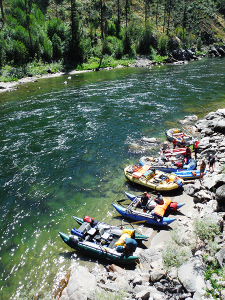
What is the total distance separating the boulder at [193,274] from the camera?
668 cm

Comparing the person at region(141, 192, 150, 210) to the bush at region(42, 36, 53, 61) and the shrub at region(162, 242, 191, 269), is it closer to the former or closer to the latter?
the shrub at region(162, 242, 191, 269)

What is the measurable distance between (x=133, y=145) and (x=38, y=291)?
14.5 m

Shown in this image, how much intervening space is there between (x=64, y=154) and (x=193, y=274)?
1509cm

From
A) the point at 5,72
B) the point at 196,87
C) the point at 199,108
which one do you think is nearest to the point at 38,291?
the point at 199,108

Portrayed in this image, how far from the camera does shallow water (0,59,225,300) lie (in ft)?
35.9

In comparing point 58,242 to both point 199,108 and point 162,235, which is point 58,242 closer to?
point 162,235

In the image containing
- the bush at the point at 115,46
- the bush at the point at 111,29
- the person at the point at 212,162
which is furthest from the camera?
the bush at the point at 111,29

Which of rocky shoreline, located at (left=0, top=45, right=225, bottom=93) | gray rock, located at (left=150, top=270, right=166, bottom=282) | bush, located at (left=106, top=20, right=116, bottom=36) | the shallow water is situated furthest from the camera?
bush, located at (left=106, top=20, right=116, bottom=36)

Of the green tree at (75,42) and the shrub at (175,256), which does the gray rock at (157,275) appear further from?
the green tree at (75,42)

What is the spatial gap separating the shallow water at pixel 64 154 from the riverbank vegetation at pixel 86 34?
20.8 meters

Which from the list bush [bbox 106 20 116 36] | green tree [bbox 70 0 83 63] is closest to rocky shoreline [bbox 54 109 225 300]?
green tree [bbox 70 0 83 63]

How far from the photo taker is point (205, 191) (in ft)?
42.8

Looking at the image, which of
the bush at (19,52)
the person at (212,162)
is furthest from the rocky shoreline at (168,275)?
the bush at (19,52)

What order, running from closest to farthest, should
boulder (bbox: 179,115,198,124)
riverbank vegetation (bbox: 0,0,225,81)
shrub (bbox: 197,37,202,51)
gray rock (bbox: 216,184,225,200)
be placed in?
gray rock (bbox: 216,184,225,200) → boulder (bbox: 179,115,198,124) → riverbank vegetation (bbox: 0,0,225,81) → shrub (bbox: 197,37,202,51)
